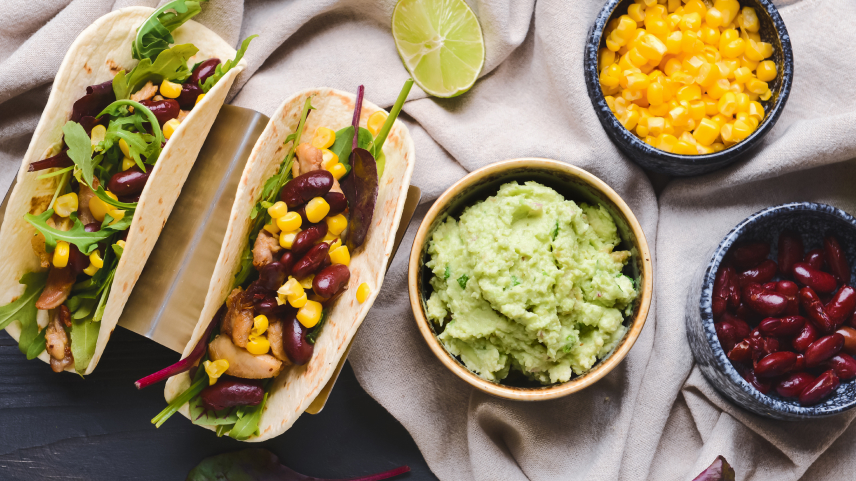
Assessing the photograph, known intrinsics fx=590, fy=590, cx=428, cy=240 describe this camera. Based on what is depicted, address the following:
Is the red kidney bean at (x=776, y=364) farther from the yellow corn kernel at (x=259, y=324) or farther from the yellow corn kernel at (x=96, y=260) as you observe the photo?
the yellow corn kernel at (x=96, y=260)

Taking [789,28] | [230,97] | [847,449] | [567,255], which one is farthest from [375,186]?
[847,449]

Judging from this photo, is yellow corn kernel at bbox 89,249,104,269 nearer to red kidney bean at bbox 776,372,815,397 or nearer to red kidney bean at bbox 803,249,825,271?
red kidney bean at bbox 776,372,815,397

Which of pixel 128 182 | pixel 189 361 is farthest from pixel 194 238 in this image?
pixel 189 361

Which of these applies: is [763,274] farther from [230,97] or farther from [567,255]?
[230,97]

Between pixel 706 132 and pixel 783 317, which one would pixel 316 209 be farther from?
pixel 783 317

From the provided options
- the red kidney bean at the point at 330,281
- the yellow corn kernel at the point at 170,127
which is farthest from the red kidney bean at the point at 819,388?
the yellow corn kernel at the point at 170,127

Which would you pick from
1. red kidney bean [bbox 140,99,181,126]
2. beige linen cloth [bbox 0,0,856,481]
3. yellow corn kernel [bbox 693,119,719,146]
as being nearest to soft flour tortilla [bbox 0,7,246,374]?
red kidney bean [bbox 140,99,181,126]
